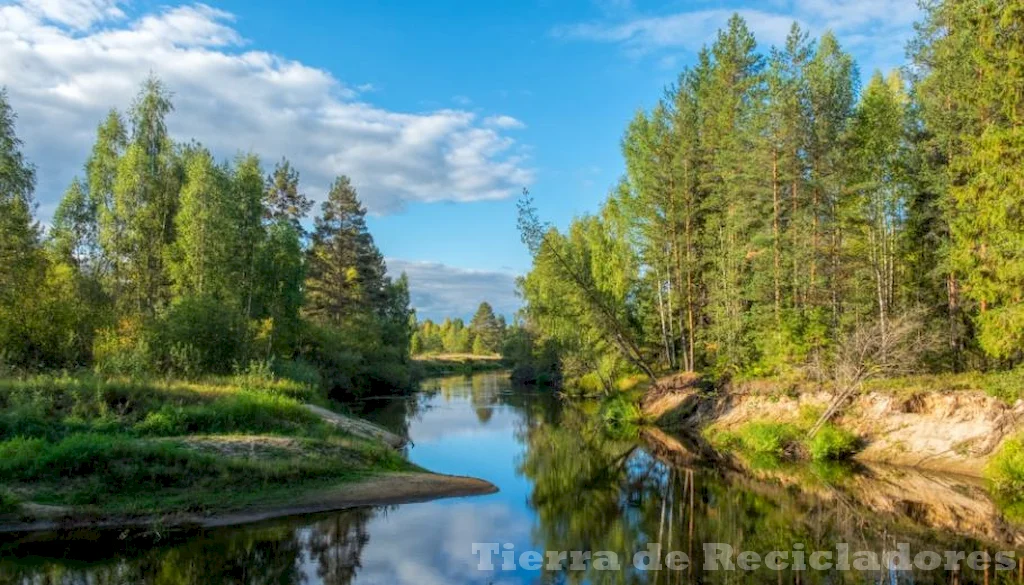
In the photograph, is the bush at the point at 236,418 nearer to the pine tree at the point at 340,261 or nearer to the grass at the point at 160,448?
the grass at the point at 160,448

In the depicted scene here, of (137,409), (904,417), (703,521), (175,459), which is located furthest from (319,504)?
(904,417)

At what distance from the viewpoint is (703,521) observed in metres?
17.7

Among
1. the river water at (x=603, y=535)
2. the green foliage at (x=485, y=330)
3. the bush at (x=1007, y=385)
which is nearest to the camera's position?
the river water at (x=603, y=535)

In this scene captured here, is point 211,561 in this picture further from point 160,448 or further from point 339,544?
point 160,448

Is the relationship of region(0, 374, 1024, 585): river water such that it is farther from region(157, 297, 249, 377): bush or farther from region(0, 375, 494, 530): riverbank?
region(157, 297, 249, 377): bush

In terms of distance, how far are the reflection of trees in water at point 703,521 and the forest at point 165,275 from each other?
1820cm

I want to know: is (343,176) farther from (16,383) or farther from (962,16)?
(962,16)

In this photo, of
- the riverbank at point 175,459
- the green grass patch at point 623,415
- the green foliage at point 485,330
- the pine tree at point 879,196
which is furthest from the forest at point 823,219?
the green foliage at point 485,330

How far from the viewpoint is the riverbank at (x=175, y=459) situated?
16.3 metres

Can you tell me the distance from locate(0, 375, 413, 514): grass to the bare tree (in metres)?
18.7

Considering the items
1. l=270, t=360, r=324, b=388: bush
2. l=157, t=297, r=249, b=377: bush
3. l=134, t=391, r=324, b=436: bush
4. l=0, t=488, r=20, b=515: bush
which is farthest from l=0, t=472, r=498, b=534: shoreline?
l=270, t=360, r=324, b=388: bush

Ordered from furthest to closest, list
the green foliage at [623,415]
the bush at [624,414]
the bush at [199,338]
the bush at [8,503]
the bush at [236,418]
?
1. the bush at [624,414]
2. the green foliage at [623,415]
3. the bush at [199,338]
4. the bush at [236,418]
5. the bush at [8,503]

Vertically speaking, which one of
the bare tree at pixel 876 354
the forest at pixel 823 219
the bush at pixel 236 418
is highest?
the forest at pixel 823 219

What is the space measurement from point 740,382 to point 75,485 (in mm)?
29334
